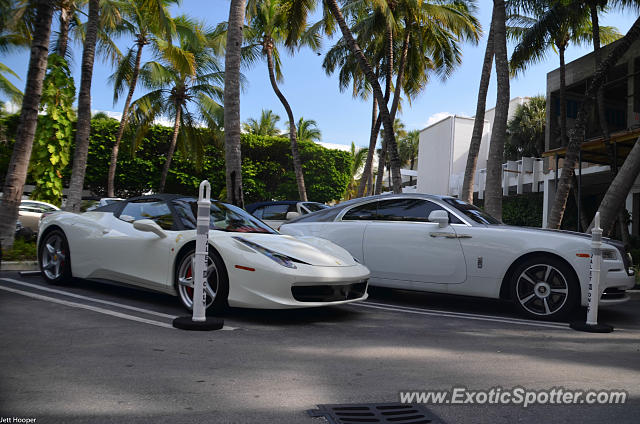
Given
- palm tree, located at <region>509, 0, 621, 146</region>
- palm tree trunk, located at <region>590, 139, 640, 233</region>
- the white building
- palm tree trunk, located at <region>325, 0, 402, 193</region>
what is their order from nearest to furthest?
1. palm tree trunk, located at <region>590, 139, 640, 233</region>
2. palm tree trunk, located at <region>325, 0, 402, 193</region>
3. palm tree, located at <region>509, 0, 621, 146</region>
4. the white building

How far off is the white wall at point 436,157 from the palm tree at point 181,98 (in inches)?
584

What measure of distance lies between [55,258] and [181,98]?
21.6 m

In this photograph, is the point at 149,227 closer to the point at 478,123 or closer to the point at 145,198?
the point at 145,198

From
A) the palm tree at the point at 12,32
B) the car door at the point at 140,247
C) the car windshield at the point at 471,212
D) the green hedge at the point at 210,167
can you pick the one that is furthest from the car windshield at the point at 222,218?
the green hedge at the point at 210,167

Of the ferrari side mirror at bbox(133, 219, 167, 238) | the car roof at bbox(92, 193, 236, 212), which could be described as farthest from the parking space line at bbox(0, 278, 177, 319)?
the car roof at bbox(92, 193, 236, 212)

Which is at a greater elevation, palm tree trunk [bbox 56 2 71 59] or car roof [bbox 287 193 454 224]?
Result: palm tree trunk [bbox 56 2 71 59]

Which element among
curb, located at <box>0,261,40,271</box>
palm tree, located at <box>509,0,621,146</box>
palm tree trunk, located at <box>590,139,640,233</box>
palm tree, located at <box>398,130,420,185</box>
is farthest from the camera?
palm tree, located at <box>398,130,420,185</box>

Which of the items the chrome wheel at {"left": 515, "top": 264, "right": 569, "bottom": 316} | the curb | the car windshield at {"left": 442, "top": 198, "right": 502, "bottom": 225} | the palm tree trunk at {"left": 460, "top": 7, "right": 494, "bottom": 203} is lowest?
the curb

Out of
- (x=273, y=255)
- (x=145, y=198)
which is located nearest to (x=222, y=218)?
(x=273, y=255)

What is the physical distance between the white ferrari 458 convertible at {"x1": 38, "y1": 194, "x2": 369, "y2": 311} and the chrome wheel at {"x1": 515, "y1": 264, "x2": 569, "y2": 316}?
1.75 metres

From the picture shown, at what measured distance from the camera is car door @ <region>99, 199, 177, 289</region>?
518cm

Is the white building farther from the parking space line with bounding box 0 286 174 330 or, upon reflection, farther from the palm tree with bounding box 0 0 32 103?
the parking space line with bounding box 0 286 174 330

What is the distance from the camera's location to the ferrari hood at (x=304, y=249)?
16.2 feet

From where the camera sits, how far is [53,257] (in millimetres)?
6309
